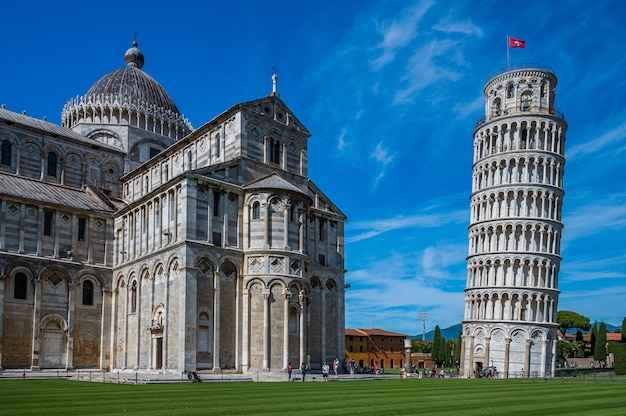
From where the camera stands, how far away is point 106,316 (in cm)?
4841

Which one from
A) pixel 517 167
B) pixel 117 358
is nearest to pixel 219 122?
pixel 117 358

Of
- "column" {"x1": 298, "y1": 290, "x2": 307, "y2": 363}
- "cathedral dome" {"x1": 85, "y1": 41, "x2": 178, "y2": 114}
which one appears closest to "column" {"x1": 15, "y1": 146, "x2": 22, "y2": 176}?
"cathedral dome" {"x1": 85, "y1": 41, "x2": 178, "y2": 114}

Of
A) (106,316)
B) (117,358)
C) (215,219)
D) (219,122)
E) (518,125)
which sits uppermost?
(518,125)

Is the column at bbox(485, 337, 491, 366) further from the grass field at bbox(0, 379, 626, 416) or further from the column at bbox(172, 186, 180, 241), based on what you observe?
the grass field at bbox(0, 379, 626, 416)

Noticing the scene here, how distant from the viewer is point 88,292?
159 ft

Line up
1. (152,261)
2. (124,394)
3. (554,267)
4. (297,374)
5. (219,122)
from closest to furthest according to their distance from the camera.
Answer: (124,394)
(297,374)
(152,261)
(219,122)
(554,267)

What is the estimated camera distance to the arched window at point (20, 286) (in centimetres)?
4425

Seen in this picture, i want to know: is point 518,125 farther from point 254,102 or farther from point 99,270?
point 99,270

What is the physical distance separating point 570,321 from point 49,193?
99.8 m

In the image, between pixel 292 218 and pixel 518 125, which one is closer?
pixel 292 218

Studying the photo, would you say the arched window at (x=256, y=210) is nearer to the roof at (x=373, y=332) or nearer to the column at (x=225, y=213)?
the column at (x=225, y=213)

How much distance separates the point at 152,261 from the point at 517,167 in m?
44.3

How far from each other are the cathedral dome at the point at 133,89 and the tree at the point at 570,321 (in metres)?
86.4

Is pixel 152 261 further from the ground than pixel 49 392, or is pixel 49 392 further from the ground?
pixel 152 261
